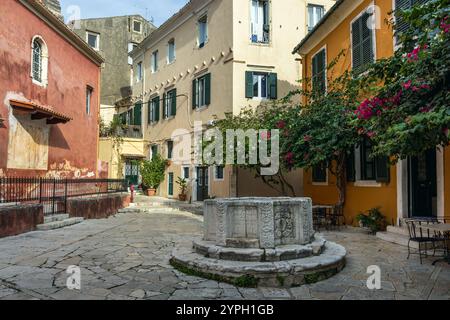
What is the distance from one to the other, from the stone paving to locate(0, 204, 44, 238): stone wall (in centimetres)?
29

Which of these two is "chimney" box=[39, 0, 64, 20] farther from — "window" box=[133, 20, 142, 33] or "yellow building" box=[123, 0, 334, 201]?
"window" box=[133, 20, 142, 33]

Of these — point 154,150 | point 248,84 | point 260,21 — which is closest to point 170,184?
point 154,150

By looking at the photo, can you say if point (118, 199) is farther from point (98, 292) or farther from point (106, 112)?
point (106, 112)

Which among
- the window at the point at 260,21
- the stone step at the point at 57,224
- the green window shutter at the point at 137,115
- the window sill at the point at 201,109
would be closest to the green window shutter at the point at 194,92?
the window sill at the point at 201,109

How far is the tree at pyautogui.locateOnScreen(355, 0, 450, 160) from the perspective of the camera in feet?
14.9

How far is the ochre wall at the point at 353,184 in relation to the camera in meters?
9.49

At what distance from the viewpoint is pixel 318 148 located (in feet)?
31.6

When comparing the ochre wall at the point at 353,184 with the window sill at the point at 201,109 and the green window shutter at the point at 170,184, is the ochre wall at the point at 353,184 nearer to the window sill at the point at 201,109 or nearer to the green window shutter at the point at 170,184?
the window sill at the point at 201,109

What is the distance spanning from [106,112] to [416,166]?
24.4 m

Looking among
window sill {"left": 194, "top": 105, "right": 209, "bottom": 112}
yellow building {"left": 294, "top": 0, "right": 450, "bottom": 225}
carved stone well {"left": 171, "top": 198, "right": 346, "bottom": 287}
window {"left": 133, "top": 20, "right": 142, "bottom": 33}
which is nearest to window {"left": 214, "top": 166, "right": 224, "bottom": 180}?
window sill {"left": 194, "top": 105, "right": 209, "bottom": 112}

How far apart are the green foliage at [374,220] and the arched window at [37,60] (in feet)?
37.6

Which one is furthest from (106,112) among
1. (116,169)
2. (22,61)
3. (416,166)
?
(416,166)

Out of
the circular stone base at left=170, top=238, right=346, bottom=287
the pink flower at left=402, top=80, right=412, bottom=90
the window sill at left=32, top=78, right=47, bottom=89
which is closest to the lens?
the circular stone base at left=170, top=238, right=346, bottom=287

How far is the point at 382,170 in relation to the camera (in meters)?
9.56
